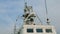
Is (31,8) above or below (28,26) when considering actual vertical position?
above

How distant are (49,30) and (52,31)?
0.33 metres

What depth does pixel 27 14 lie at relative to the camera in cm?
1850

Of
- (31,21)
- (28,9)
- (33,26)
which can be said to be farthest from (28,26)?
(28,9)

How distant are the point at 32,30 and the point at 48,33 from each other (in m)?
1.71

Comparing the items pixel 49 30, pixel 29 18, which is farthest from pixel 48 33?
pixel 29 18

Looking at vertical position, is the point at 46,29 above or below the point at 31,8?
below

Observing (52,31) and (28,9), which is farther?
(28,9)

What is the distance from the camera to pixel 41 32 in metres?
16.8

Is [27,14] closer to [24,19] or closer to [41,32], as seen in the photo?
[24,19]

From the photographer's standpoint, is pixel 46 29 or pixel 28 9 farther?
pixel 28 9

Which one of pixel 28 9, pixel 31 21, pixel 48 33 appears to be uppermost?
pixel 28 9

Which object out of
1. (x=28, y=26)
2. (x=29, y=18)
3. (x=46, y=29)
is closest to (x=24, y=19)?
(x=29, y=18)

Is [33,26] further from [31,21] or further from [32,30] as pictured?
[31,21]

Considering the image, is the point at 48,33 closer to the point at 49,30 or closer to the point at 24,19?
the point at 49,30
